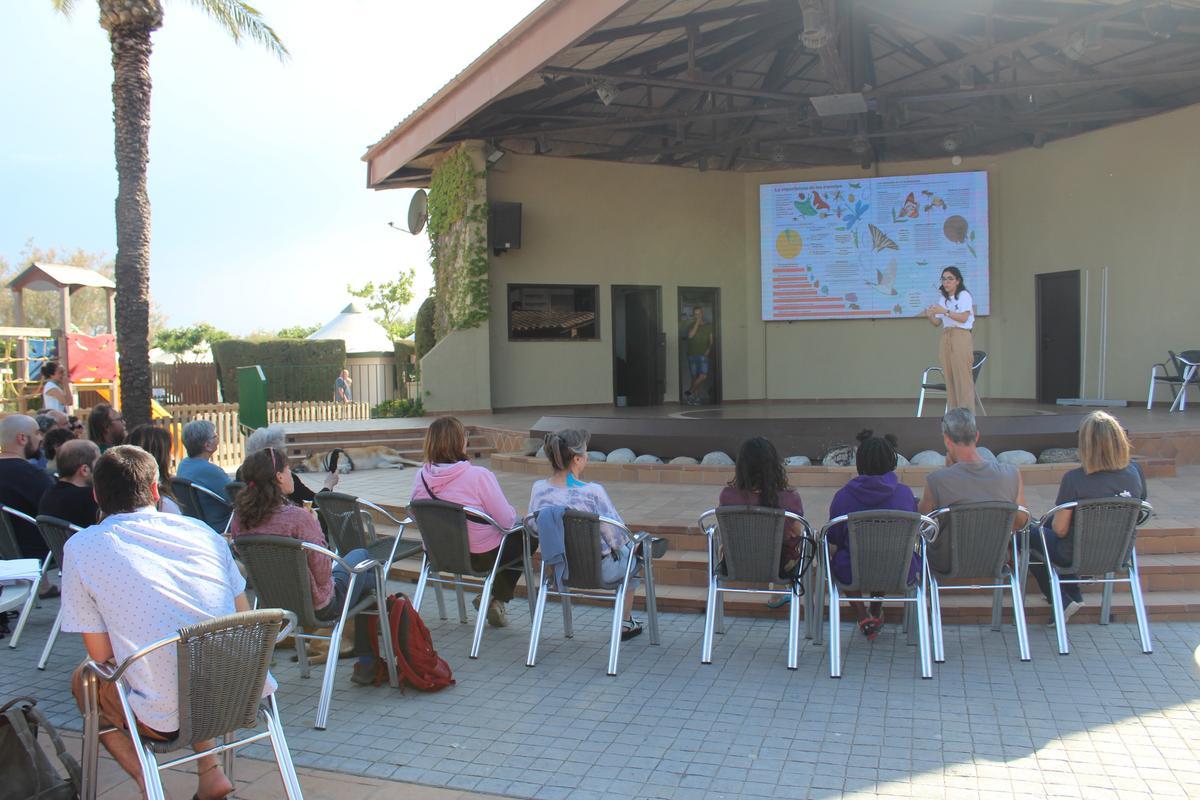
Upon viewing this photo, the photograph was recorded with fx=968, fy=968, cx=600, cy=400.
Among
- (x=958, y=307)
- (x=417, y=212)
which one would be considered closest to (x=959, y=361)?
(x=958, y=307)

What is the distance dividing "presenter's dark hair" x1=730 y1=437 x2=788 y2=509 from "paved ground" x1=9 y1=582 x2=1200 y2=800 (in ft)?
2.55

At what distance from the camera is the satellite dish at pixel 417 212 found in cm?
1568

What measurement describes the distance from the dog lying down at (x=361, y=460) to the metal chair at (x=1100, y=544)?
24.6ft

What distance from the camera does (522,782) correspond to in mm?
3199

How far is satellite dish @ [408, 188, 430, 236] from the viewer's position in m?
15.7

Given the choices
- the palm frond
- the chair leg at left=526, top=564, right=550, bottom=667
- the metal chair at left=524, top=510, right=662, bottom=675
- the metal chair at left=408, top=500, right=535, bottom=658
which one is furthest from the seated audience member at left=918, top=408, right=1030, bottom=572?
the palm frond

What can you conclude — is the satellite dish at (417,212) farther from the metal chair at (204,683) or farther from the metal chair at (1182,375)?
the metal chair at (204,683)

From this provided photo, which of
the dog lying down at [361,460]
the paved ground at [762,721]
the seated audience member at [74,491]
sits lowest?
the paved ground at [762,721]

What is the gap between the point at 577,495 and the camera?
4.64 m

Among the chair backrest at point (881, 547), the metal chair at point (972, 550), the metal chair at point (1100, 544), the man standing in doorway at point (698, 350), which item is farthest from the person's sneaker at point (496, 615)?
the man standing in doorway at point (698, 350)

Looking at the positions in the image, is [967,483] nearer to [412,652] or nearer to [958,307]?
[412,652]

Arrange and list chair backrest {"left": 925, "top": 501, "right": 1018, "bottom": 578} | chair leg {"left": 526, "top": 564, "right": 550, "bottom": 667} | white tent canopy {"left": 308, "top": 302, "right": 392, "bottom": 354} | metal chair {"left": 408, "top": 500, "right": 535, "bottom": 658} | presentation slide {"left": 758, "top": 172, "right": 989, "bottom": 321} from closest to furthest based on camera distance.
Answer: chair backrest {"left": 925, "top": 501, "right": 1018, "bottom": 578}
chair leg {"left": 526, "top": 564, "right": 550, "bottom": 667}
metal chair {"left": 408, "top": 500, "right": 535, "bottom": 658}
presentation slide {"left": 758, "top": 172, "right": 989, "bottom": 321}
white tent canopy {"left": 308, "top": 302, "right": 392, "bottom": 354}

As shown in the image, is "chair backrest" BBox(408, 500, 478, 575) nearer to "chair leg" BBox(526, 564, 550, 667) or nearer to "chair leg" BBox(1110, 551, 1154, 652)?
"chair leg" BBox(526, 564, 550, 667)

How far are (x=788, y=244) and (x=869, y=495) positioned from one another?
33.5 feet
